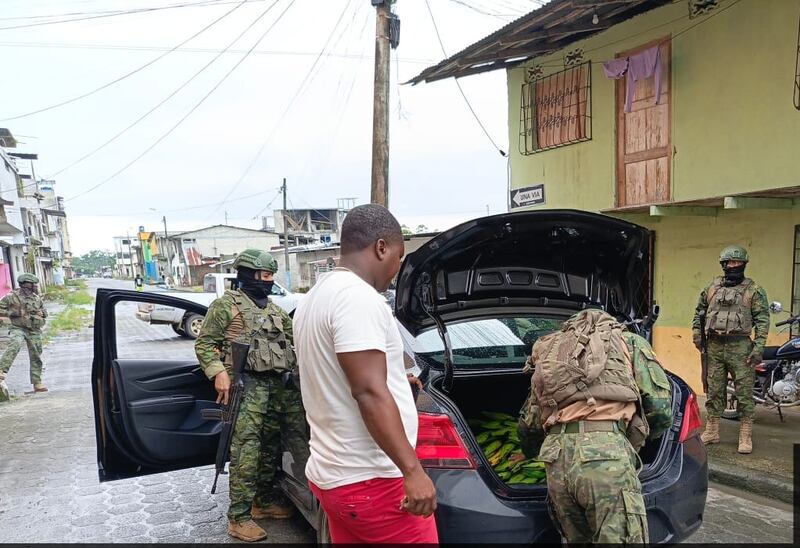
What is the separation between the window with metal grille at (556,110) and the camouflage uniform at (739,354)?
4.18 meters

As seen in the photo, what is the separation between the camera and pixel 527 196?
955 centimetres

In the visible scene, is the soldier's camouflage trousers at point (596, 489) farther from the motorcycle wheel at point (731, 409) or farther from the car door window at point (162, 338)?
the car door window at point (162, 338)

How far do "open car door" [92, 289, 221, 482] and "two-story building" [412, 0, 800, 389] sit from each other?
565 centimetres

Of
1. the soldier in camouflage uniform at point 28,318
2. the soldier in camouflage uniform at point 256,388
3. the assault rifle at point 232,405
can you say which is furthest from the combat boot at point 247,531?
the soldier in camouflage uniform at point 28,318

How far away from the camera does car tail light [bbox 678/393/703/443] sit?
2.59 metres

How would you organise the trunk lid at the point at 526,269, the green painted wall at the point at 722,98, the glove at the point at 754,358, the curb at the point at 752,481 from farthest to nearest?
the green painted wall at the point at 722,98, the glove at the point at 754,358, the curb at the point at 752,481, the trunk lid at the point at 526,269

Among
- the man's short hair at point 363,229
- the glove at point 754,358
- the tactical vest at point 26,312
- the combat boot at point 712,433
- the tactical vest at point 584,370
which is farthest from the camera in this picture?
the tactical vest at point 26,312

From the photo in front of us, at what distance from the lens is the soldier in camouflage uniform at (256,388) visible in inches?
130

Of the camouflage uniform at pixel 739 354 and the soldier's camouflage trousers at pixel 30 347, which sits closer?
the camouflage uniform at pixel 739 354

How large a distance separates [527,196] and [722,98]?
3.51 metres

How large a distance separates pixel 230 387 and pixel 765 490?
3.82 meters

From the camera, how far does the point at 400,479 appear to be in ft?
5.57

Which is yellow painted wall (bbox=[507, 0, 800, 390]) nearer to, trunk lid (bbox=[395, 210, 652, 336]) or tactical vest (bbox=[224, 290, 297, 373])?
trunk lid (bbox=[395, 210, 652, 336])

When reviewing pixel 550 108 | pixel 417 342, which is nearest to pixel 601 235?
pixel 417 342
